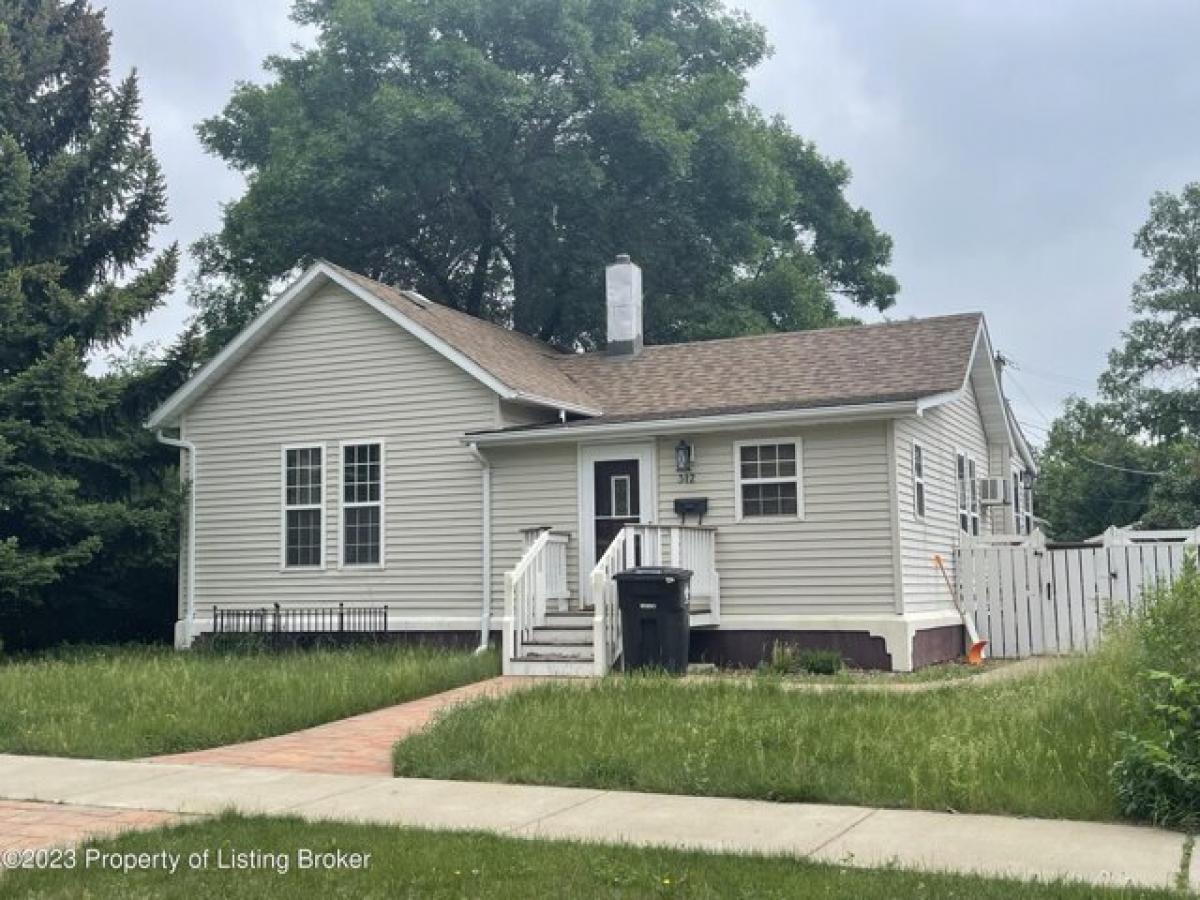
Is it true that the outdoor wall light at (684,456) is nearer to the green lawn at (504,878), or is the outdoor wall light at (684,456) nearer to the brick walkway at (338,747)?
the brick walkway at (338,747)

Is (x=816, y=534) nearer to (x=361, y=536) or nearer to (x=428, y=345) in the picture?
(x=428, y=345)

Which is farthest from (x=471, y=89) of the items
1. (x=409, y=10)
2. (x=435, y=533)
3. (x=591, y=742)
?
(x=591, y=742)

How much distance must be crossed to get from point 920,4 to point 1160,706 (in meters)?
9.38

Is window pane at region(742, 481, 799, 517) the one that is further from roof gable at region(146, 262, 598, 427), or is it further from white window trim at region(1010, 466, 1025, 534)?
white window trim at region(1010, 466, 1025, 534)

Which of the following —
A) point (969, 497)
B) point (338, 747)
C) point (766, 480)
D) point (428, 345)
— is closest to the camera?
point (338, 747)

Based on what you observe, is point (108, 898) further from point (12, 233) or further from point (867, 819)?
point (12, 233)

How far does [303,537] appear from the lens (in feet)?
59.0

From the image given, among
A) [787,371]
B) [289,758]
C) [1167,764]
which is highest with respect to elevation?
[787,371]

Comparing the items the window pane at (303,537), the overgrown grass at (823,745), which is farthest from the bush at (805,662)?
the window pane at (303,537)

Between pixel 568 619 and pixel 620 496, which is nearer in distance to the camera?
pixel 568 619

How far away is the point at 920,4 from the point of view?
1350cm

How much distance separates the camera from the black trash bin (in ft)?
44.0

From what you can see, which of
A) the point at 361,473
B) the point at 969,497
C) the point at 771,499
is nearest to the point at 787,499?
the point at 771,499

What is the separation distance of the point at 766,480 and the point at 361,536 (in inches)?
240
